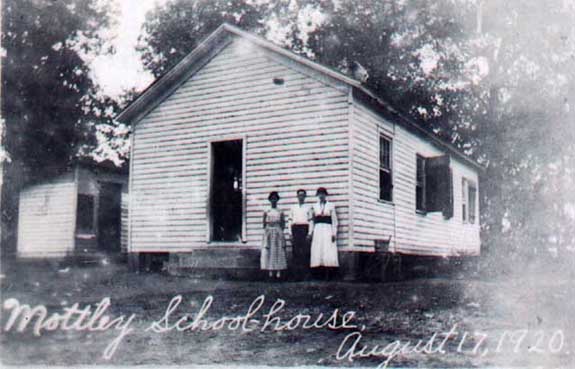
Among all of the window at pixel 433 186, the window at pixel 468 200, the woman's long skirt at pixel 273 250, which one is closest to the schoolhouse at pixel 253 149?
the woman's long skirt at pixel 273 250

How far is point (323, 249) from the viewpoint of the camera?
27.8ft

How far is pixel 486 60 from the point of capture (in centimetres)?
834

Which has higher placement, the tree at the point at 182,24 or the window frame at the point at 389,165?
the tree at the point at 182,24

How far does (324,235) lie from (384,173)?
8.85 ft

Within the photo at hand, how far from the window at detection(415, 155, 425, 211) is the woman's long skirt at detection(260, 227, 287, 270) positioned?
15.3 ft

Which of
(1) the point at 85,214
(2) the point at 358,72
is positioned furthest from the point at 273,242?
(1) the point at 85,214

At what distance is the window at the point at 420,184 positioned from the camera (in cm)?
1248

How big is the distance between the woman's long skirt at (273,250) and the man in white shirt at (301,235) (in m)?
0.18

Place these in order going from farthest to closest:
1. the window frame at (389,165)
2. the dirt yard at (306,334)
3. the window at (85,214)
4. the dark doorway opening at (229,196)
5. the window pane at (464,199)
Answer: the window pane at (464,199)
the window at (85,214)
the dark doorway opening at (229,196)
the window frame at (389,165)
the dirt yard at (306,334)

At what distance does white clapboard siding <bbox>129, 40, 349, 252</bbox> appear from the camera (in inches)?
362

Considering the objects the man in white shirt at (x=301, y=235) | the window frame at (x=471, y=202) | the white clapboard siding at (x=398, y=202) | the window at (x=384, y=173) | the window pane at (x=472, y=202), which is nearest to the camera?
the man in white shirt at (x=301, y=235)

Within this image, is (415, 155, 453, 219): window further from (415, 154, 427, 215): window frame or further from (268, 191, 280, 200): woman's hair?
(268, 191, 280, 200): woman's hair

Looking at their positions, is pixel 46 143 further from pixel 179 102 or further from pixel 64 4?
pixel 64 4

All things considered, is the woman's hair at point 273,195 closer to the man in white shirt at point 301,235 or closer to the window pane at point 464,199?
the man in white shirt at point 301,235
